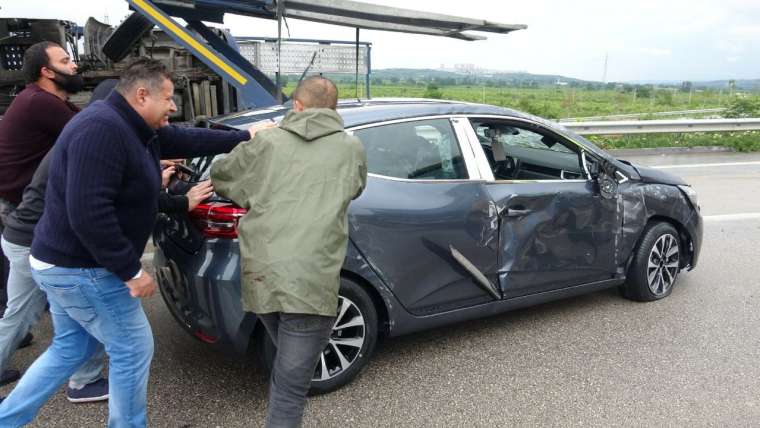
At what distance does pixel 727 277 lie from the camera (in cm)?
532

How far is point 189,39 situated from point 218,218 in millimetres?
2704

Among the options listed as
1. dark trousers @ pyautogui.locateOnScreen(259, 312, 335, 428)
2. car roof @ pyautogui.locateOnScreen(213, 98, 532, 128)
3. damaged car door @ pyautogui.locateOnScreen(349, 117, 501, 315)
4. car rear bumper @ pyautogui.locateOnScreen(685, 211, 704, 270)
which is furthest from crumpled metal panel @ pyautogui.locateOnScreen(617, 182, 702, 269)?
dark trousers @ pyautogui.locateOnScreen(259, 312, 335, 428)

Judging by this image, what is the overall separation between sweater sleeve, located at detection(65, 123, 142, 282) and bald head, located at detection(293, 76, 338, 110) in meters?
0.70

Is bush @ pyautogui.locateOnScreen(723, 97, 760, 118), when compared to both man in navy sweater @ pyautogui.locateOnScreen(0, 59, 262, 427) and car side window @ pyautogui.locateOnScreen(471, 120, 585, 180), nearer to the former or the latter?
car side window @ pyautogui.locateOnScreen(471, 120, 585, 180)

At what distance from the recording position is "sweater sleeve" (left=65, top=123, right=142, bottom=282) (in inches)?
88.2

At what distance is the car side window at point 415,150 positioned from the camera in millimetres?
3506

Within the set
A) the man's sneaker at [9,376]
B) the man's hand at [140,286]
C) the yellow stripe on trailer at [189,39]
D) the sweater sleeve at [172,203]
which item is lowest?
the man's sneaker at [9,376]

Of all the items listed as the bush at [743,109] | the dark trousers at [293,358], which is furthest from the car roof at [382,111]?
the bush at [743,109]

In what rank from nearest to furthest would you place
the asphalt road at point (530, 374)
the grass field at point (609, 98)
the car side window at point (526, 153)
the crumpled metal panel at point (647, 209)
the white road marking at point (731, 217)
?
the asphalt road at point (530, 374) → the car side window at point (526, 153) → the crumpled metal panel at point (647, 209) → the white road marking at point (731, 217) → the grass field at point (609, 98)

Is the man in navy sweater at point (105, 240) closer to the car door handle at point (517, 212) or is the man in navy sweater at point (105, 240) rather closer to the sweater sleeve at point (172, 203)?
the sweater sleeve at point (172, 203)

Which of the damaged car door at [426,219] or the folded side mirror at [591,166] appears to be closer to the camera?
the damaged car door at [426,219]

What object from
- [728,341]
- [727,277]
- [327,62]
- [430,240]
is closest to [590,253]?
[728,341]

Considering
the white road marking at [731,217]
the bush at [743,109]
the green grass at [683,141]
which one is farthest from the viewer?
the bush at [743,109]

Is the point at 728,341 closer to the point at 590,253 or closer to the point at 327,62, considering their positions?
the point at 590,253
